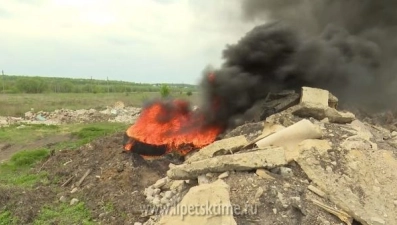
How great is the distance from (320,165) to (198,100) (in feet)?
20.0

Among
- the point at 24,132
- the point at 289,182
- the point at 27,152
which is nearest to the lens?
the point at 289,182

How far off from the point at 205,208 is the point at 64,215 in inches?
152

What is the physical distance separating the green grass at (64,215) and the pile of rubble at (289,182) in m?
1.43

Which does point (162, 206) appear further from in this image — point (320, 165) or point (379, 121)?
point (379, 121)

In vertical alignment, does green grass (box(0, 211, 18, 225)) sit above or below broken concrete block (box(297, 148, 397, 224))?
below

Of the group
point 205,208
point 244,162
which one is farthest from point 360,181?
point 205,208

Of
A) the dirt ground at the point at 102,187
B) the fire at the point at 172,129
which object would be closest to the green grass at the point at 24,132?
the dirt ground at the point at 102,187

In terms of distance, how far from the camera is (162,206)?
8.38m

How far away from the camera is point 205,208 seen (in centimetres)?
662

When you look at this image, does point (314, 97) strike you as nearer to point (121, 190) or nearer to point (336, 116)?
point (336, 116)

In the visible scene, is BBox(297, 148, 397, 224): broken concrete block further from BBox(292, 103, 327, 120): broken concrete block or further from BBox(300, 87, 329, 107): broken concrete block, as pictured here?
BBox(300, 87, 329, 107): broken concrete block

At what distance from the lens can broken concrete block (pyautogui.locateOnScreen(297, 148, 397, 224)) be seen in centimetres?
702

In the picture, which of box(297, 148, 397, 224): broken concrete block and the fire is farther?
the fire

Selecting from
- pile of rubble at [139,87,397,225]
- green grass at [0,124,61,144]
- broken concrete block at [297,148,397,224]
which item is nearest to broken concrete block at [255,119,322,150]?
pile of rubble at [139,87,397,225]
